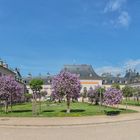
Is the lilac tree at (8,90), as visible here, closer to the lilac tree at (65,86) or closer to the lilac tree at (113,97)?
the lilac tree at (65,86)

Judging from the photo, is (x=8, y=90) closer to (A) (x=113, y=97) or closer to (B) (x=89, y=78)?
(A) (x=113, y=97)

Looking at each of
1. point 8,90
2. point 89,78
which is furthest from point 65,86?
point 89,78

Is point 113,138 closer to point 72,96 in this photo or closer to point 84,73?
point 72,96

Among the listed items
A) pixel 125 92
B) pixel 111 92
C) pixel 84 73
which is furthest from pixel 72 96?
pixel 84 73

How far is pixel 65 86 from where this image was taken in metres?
37.0

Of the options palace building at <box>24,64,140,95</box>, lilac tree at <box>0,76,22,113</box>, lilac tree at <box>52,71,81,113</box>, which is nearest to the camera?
lilac tree at <box>52,71,81,113</box>

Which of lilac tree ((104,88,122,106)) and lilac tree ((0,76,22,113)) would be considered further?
lilac tree ((0,76,22,113))

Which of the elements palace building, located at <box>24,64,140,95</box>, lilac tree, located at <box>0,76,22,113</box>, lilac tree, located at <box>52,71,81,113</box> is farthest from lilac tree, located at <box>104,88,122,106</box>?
palace building, located at <box>24,64,140,95</box>

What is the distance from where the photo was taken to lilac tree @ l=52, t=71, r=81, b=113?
37062 millimetres

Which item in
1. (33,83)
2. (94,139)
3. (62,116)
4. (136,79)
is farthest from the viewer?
(136,79)

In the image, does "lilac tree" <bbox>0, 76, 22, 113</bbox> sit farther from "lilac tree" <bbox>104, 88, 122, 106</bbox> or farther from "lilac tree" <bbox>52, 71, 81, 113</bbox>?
"lilac tree" <bbox>104, 88, 122, 106</bbox>

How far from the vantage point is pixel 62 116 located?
105 ft

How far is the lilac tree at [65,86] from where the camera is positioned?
37.1m

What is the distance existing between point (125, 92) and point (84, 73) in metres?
58.3
